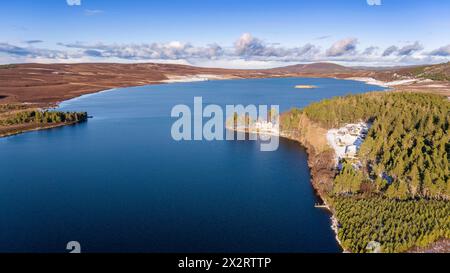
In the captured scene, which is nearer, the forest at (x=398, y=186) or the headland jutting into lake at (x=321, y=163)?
the forest at (x=398, y=186)

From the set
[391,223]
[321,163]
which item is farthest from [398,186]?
[321,163]

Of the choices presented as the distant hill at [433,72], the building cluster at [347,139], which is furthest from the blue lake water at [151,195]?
the distant hill at [433,72]

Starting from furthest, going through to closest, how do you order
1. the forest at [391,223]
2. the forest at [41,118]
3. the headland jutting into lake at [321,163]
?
the forest at [41,118], the headland jutting into lake at [321,163], the forest at [391,223]

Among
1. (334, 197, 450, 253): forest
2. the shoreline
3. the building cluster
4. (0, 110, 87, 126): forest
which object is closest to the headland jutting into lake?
the shoreline

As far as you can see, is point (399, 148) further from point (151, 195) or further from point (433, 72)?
point (433, 72)

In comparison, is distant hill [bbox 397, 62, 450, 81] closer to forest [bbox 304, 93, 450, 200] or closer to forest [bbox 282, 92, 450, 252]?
forest [bbox 304, 93, 450, 200]

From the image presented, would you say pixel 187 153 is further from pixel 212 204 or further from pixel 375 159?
pixel 375 159

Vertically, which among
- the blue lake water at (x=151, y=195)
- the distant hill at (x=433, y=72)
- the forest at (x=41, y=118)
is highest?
the distant hill at (x=433, y=72)

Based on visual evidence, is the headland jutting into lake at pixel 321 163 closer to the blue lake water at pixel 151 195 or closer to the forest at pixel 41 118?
the blue lake water at pixel 151 195
